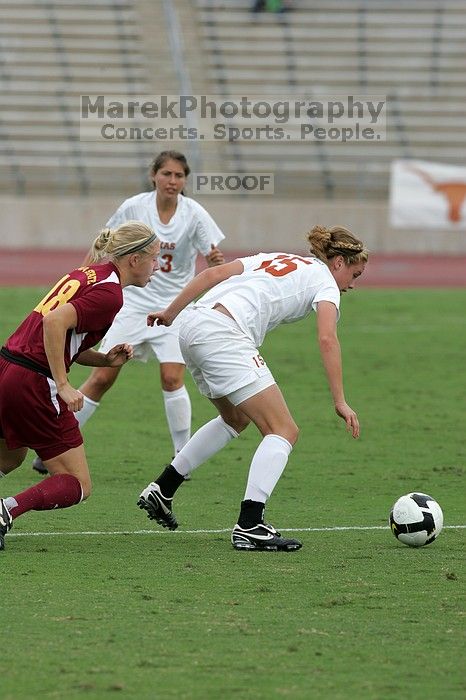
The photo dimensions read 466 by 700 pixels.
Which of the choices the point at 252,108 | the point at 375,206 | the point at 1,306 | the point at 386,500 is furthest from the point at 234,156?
the point at 386,500

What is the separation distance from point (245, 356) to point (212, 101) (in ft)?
75.3

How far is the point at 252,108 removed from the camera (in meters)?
28.5

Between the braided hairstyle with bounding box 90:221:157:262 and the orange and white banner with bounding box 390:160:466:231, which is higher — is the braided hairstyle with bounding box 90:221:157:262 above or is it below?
above

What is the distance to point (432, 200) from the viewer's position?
2541 centimetres

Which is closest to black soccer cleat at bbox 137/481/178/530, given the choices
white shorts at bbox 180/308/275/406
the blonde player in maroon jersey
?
the blonde player in maroon jersey

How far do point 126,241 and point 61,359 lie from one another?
0.69 metres

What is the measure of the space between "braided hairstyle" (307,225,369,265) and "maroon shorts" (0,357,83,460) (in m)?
1.49

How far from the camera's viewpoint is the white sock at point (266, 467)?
625 cm

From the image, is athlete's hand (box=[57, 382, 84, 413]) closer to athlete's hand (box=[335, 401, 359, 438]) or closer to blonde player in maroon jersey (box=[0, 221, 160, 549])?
blonde player in maroon jersey (box=[0, 221, 160, 549])

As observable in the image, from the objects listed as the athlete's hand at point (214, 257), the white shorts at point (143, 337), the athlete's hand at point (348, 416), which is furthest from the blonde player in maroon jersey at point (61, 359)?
the white shorts at point (143, 337)

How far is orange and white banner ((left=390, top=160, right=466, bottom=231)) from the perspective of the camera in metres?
25.4
